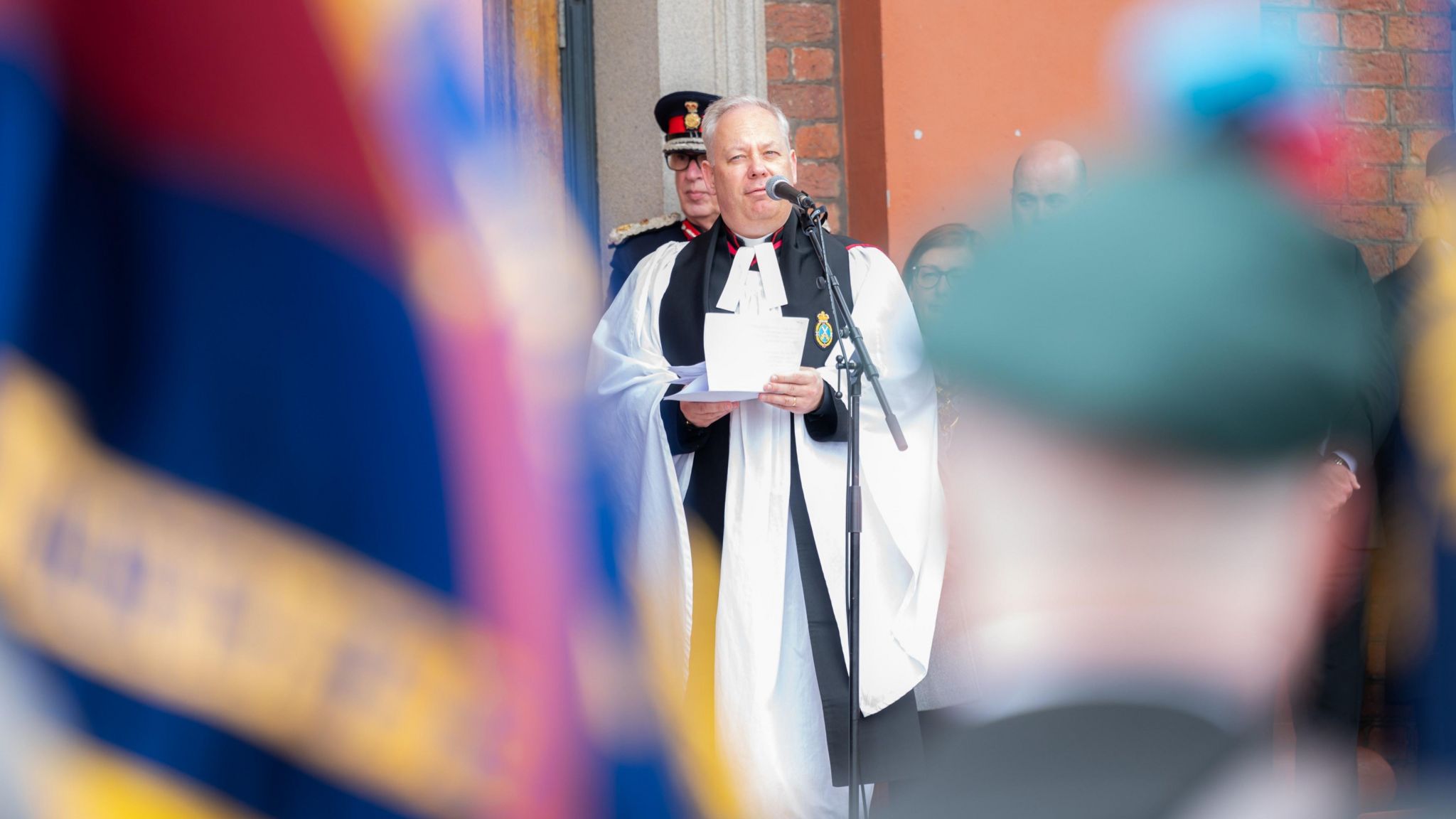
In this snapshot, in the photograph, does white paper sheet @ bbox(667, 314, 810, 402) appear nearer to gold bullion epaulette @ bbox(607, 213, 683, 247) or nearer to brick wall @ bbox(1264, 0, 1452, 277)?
gold bullion epaulette @ bbox(607, 213, 683, 247)

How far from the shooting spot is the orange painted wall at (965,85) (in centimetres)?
454

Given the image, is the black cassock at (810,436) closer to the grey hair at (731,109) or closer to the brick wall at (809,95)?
the grey hair at (731,109)

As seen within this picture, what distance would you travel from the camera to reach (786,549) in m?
3.35

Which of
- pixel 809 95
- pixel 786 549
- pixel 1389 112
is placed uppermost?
pixel 809 95

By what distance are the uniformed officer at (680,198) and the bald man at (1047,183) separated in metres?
2.94

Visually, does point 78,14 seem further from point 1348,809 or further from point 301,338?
point 1348,809

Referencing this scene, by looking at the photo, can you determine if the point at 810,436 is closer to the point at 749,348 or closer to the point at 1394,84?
the point at 749,348

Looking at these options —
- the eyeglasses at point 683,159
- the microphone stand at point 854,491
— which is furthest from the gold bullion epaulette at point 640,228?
the microphone stand at point 854,491

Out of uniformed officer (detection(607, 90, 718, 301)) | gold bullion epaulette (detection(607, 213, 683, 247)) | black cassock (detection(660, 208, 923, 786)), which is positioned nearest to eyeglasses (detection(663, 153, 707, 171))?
uniformed officer (detection(607, 90, 718, 301))

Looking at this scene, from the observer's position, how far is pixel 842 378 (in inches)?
134

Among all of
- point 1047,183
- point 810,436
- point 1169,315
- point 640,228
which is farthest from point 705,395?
point 1169,315

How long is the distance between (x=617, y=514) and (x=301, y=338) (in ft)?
0.89

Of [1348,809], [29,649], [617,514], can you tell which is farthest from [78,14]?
[1348,809]

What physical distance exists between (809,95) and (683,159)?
2.36 ft
